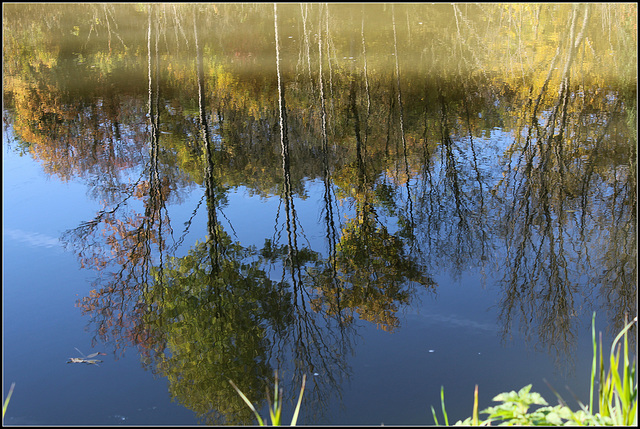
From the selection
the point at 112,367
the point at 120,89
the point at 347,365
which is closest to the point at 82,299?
the point at 112,367

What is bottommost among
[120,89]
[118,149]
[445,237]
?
[445,237]

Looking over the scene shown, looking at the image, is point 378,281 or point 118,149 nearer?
point 378,281

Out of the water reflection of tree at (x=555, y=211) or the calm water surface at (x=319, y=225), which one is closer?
the calm water surface at (x=319, y=225)

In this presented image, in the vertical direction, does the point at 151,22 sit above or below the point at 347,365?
above

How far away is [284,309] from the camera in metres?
4.92

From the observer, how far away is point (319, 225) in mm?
6191

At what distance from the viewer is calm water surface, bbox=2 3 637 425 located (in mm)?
4082

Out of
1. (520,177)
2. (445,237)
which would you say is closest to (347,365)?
(445,237)

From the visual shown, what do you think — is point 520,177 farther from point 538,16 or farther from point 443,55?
point 538,16

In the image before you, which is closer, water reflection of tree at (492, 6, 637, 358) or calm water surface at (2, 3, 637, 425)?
calm water surface at (2, 3, 637, 425)

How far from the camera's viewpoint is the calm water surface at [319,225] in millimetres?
4082

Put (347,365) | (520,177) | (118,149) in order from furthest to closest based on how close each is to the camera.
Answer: (118,149) → (520,177) → (347,365)

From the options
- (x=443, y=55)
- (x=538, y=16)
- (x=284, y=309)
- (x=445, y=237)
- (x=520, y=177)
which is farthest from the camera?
(x=538, y=16)

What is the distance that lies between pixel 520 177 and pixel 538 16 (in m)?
9.45
